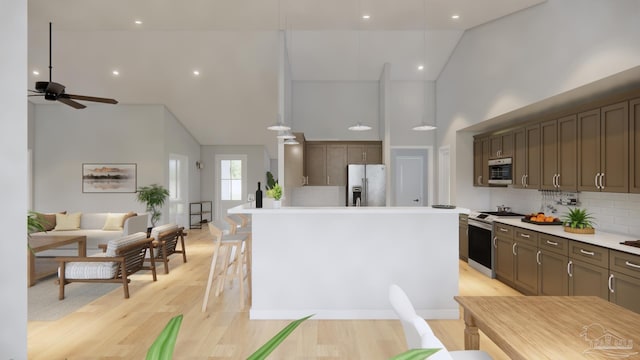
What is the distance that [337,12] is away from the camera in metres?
4.41

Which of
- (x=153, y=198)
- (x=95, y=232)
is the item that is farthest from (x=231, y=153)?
(x=95, y=232)

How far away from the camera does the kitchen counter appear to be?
2934 millimetres

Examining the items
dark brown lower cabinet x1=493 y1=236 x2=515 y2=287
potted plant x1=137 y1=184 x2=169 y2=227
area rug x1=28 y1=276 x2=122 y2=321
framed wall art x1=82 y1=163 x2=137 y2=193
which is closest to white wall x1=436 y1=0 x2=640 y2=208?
dark brown lower cabinet x1=493 y1=236 x2=515 y2=287

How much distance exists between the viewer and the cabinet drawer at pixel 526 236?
4031mm

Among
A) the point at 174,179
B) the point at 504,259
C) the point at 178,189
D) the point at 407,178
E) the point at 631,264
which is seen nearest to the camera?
the point at 631,264

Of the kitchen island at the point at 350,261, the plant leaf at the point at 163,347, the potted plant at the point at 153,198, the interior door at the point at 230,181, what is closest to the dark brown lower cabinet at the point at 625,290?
the kitchen island at the point at 350,261

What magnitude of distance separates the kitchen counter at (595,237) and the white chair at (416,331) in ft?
6.46

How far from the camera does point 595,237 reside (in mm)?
3412

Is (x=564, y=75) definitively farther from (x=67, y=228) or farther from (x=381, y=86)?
(x=67, y=228)

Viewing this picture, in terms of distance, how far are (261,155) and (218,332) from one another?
8.05 m

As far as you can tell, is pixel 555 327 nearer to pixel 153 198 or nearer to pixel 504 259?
pixel 504 259

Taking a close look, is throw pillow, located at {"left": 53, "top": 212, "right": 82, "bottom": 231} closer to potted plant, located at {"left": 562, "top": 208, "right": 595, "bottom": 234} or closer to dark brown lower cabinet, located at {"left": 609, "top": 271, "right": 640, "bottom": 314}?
potted plant, located at {"left": 562, "top": 208, "right": 595, "bottom": 234}

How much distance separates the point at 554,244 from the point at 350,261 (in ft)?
7.03

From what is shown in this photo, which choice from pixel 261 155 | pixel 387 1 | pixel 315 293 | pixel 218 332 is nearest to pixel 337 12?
pixel 387 1
